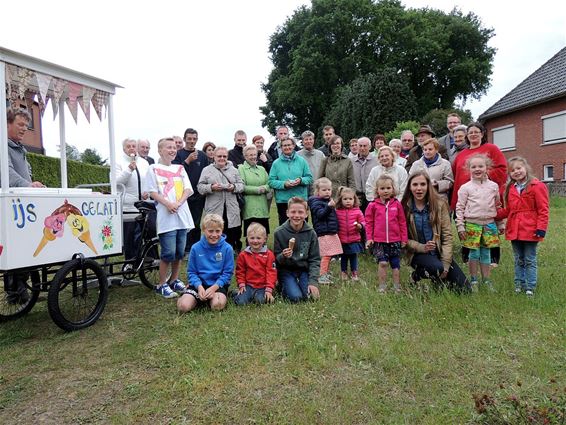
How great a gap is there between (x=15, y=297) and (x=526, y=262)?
5.60m

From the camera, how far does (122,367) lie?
12.0 feet

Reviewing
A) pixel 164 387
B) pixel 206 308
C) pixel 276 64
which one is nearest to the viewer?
pixel 164 387

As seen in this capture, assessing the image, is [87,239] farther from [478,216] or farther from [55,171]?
[55,171]

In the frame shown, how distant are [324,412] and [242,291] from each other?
2.46m

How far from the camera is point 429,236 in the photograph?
5.42m

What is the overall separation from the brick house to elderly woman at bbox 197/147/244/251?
2161cm

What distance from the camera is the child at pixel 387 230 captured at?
5.41 meters

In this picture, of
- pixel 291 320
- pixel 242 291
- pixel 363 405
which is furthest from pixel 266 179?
pixel 363 405

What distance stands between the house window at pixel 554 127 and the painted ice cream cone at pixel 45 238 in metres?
25.2

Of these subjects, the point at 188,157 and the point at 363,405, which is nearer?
the point at 363,405

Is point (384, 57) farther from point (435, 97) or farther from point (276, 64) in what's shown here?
point (276, 64)

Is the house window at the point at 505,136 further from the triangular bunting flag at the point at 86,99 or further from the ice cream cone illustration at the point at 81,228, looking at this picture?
the ice cream cone illustration at the point at 81,228

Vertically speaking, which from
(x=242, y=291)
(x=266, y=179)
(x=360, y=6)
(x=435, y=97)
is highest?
(x=360, y=6)

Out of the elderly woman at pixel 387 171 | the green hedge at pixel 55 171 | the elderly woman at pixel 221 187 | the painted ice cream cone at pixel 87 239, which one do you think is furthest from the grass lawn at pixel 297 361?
the green hedge at pixel 55 171
